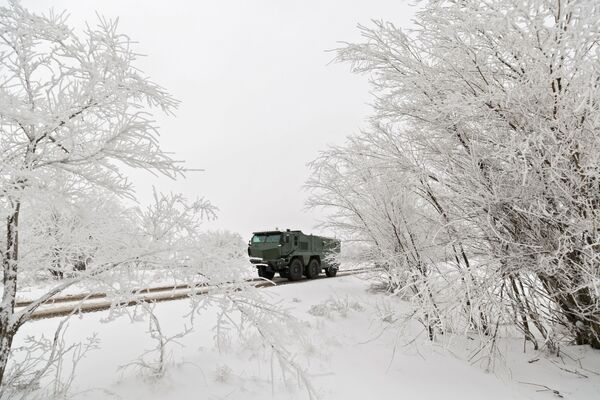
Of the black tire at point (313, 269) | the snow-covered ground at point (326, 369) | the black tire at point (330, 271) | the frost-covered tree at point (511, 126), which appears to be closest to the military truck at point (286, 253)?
the black tire at point (313, 269)

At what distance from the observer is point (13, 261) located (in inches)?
106

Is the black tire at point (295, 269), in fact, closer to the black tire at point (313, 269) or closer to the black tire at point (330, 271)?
the black tire at point (313, 269)

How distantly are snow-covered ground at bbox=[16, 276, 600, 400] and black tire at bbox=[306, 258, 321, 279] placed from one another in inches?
322

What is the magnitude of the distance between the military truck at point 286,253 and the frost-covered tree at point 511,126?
7.83 metres

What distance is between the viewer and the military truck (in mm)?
12750

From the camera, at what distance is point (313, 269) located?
47.3 feet

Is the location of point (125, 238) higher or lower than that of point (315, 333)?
higher

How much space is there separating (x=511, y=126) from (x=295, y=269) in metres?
10.1

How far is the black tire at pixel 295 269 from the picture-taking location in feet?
42.7

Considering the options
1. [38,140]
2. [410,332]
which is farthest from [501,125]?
[38,140]

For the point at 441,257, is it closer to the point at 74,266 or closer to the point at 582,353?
the point at 582,353

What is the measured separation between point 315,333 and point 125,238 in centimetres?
361

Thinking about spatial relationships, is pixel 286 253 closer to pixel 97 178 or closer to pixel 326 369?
pixel 326 369

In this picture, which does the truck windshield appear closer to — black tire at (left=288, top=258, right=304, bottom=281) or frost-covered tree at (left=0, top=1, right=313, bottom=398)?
black tire at (left=288, top=258, right=304, bottom=281)
